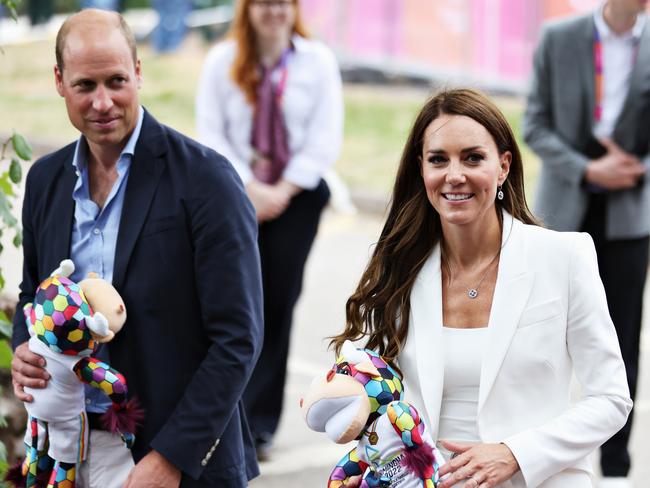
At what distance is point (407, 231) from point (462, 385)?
1.58ft

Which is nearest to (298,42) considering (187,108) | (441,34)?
(187,108)

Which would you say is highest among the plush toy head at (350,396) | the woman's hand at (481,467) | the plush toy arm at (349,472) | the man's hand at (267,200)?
the plush toy head at (350,396)

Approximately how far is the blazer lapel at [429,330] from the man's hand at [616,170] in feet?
7.94

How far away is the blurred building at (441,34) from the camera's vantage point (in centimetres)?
1595

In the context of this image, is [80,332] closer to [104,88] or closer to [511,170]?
[104,88]

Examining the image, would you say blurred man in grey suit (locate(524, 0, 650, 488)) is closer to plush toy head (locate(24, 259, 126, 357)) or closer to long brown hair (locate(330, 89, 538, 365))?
long brown hair (locate(330, 89, 538, 365))

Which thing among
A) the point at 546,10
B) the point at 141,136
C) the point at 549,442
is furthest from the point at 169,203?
the point at 546,10

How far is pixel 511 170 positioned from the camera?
3574mm

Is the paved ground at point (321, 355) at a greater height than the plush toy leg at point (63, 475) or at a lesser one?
lesser

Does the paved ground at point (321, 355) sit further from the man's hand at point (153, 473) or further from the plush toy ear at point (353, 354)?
the plush toy ear at point (353, 354)

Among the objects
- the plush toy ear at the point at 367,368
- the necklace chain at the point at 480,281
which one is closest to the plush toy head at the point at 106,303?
the plush toy ear at the point at 367,368

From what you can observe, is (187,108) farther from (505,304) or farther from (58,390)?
(505,304)

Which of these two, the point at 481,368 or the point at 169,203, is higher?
the point at 169,203

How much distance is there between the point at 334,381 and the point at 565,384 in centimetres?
61
